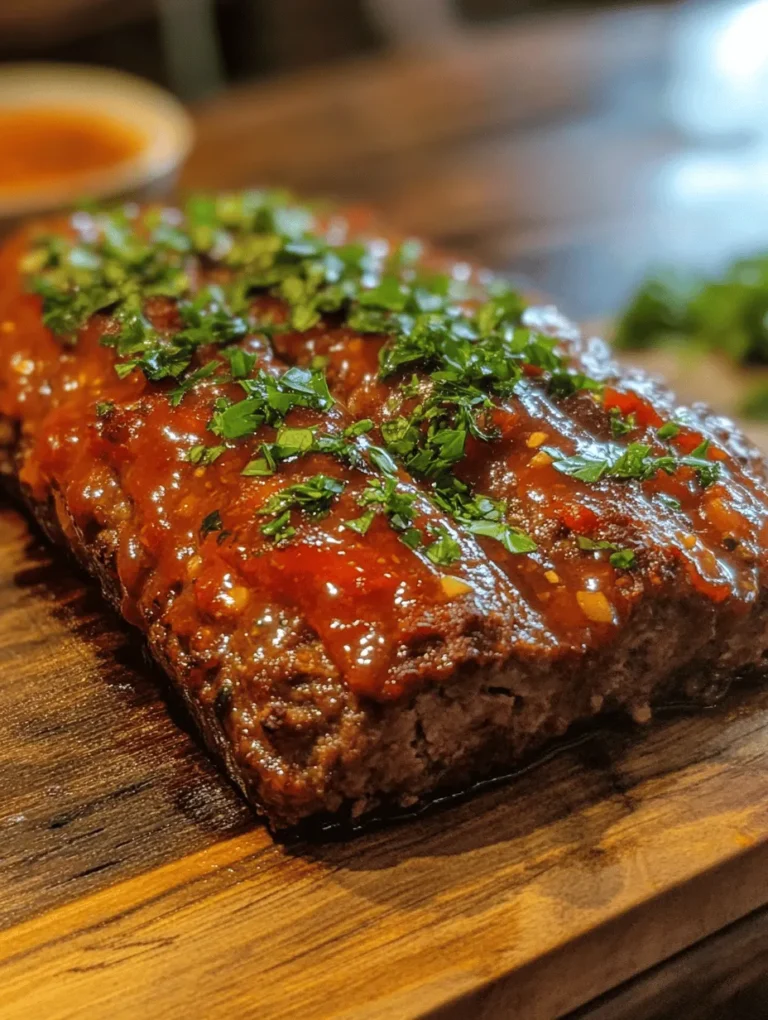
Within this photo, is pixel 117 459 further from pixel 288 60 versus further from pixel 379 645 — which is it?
pixel 288 60

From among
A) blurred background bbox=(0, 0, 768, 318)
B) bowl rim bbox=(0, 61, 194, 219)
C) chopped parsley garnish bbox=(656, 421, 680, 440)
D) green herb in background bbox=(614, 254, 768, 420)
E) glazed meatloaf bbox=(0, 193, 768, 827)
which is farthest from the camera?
blurred background bbox=(0, 0, 768, 318)

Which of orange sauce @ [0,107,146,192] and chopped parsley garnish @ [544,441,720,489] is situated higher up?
orange sauce @ [0,107,146,192]

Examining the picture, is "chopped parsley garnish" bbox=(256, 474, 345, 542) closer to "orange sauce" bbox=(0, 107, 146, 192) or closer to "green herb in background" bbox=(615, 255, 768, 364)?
"green herb in background" bbox=(615, 255, 768, 364)

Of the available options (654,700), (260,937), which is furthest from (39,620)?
(654,700)

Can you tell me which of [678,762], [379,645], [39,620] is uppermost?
[379,645]

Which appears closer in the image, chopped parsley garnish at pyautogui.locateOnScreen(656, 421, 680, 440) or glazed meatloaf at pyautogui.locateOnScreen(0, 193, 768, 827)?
glazed meatloaf at pyautogui.locateOnScreen(0, 193, 768, 827)

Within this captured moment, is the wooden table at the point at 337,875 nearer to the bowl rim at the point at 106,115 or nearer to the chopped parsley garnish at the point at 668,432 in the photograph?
the chopped parsley garnish at the point at 668,432

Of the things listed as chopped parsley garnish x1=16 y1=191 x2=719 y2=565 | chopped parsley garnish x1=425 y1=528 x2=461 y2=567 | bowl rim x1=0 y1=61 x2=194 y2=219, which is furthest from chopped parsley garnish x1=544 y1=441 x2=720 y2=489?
bowl rim x1=0 y1=61 x2=194 y2=219

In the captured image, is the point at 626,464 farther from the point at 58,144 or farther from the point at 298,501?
the point at 58,144
